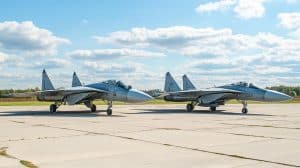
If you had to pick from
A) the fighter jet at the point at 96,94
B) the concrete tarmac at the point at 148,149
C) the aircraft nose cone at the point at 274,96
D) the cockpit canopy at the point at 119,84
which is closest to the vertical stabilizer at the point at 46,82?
the fighter jet at the point at 96,94

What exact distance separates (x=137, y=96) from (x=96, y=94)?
329cm

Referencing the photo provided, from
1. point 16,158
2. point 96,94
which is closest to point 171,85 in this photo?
point 96,94

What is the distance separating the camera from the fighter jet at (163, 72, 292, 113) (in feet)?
93.2

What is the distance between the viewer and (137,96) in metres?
25.7

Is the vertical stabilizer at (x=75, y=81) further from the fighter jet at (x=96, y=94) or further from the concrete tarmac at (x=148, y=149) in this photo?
→ the concrete tarmac at (x=148, y=149)

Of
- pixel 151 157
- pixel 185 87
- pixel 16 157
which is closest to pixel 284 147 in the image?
pixel 151 157

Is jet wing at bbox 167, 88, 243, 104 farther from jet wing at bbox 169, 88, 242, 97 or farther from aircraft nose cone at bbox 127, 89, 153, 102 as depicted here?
aircraft nose cone at bbox 127, 89, 153, 102

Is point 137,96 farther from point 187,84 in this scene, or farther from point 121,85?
point 187,84

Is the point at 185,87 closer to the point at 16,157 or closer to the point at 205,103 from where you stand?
the point at 205,103

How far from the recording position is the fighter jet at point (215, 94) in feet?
93.2

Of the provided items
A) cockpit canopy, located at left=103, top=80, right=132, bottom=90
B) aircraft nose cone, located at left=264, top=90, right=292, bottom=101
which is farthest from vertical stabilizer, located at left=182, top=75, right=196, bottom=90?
cockpit canopy, located at left=103, top=80, right=132, bottom=90

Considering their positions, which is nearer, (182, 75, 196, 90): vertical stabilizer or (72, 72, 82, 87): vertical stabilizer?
(72, 72, 82, 87): vertical stabilizer

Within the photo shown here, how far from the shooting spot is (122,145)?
1122 cm

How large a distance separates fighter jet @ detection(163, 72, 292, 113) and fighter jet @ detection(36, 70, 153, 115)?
7.08m
